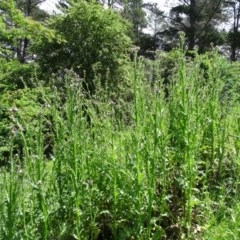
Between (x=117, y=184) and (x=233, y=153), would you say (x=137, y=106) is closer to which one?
(x=117, y=184)

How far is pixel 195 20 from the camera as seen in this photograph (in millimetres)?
23516

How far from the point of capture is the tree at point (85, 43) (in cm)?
1077

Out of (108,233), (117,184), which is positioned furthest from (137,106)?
(108,233)

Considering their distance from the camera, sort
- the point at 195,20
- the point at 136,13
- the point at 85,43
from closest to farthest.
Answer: the point at 85,43, the point at 195,20, the point at 136,13

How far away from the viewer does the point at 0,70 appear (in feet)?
19.8

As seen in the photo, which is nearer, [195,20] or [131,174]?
[131,174]

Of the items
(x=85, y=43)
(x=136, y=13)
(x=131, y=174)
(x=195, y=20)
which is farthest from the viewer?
(x=136, y=13)

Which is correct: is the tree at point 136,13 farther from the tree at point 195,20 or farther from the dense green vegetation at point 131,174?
the dense green vegetation at point 131,174

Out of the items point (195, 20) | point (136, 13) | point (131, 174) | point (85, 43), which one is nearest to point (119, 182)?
point (131, 174)

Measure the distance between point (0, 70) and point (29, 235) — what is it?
435 cm

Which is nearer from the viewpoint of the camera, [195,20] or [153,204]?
[153,204]

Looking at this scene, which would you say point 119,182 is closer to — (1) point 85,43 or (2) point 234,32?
(1) point 85,43

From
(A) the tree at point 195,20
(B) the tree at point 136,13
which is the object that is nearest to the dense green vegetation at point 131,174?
(A) the tree at point 195,20

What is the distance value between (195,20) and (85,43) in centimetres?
1440
